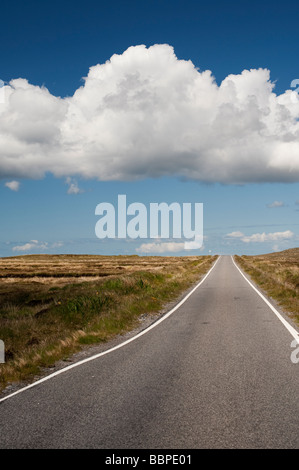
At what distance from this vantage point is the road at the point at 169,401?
492 cm

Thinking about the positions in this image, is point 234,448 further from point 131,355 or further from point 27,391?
point 131,355

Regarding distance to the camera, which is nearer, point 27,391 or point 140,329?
point 27,391

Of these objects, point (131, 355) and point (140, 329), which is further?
point (140, 329)

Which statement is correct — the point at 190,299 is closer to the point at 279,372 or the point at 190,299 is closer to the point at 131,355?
the point at 131,355

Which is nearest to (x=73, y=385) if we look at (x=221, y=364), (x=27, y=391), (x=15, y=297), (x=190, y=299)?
(x=27, y=391)

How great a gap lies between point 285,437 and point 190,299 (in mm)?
16261

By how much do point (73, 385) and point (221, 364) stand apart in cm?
318

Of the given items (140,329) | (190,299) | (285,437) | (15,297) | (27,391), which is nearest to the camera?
(285,437)

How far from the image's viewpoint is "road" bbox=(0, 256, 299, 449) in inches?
194

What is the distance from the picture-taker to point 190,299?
21078 millimetres

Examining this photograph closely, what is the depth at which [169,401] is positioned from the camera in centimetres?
618

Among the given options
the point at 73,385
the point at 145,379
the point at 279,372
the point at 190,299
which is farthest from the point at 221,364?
the point at 190,299
